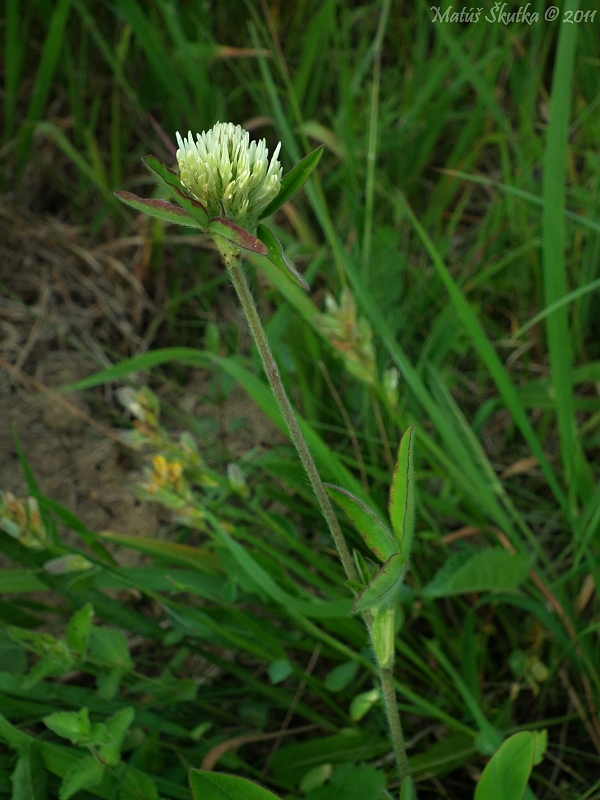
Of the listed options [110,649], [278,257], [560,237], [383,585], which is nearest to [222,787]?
[383,585]

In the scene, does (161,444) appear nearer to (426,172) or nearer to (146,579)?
(146,579)

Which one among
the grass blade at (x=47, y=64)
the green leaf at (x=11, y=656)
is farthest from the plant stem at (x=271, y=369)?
the grass blade at (x=47, y=64)

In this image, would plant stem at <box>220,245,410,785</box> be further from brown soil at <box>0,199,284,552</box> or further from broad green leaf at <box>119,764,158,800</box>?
brown soil at <box>0,199,284,552</box>

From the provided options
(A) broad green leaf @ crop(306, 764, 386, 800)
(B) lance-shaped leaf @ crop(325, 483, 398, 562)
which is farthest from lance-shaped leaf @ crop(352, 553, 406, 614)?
(A) broad green leaf @ crop(306, 764, 386, 800)

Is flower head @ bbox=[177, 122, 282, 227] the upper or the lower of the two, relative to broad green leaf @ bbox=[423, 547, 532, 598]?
upper

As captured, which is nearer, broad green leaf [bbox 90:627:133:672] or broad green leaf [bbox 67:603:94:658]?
broad green leaf [bbox 67:603:94:658]
